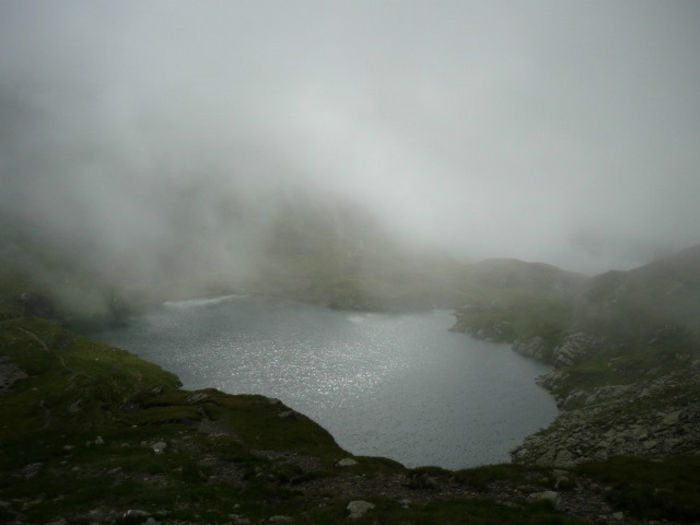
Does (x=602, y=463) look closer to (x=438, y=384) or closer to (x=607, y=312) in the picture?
(x=438, y=384)

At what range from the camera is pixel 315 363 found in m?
147

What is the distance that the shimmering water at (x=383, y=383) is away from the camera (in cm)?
8906

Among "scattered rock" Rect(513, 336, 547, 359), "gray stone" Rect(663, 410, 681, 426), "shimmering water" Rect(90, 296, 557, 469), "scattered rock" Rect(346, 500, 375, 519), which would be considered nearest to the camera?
"scattered rock" Rect(346, 500, 375, 519)

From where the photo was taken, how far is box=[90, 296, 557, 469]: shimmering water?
8906cm

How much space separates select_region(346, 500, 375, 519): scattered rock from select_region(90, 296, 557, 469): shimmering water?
186ft

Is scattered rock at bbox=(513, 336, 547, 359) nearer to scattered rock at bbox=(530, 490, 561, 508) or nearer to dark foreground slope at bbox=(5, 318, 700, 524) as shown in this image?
dark foreground slope at bbox=(5, 318, 700, 524)

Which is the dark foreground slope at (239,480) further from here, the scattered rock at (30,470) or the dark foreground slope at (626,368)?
Answer: the dark foreground slope at (626,368)

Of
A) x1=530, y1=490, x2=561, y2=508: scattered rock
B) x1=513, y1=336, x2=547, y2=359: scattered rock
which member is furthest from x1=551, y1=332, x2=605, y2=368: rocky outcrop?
x1=530, y1=490, x2=561, y2=508: scattered rock

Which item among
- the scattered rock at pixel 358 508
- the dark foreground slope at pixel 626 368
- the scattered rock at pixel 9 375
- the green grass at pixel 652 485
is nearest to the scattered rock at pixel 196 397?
the scattered rock at pixel 9 375

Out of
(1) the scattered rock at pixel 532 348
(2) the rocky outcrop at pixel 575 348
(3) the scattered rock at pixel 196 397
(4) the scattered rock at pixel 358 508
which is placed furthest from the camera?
(1) the scattered rock at pixel 532 348

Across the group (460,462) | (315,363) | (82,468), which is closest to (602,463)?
(460,462)

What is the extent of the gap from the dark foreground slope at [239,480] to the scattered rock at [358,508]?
19cm

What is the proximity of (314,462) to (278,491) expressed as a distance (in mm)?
13742

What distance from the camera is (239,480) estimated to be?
37.2 meters
